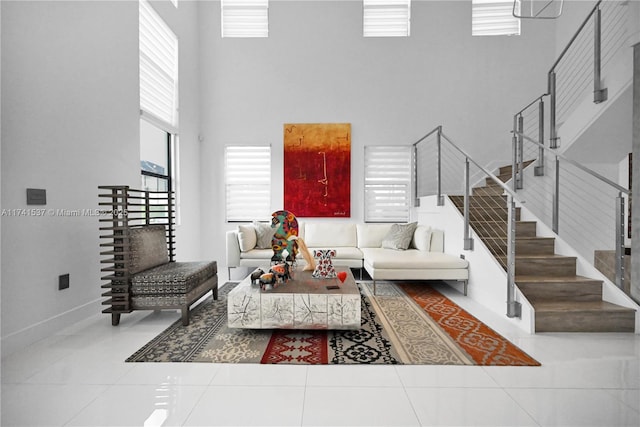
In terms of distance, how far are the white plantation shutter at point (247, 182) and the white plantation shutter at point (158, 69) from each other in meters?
1.19

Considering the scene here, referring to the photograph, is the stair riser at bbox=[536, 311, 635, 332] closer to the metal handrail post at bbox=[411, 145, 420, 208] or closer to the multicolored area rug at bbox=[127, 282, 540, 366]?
the multicolored area rug at bbox=[127, 282, 540, 366]

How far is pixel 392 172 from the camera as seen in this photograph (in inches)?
230

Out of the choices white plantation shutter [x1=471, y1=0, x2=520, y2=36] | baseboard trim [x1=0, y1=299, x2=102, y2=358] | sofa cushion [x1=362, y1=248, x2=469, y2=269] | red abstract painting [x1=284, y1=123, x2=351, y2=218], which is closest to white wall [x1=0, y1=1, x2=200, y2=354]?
baseboard trim [x1=0, y1=299, x2=102, y2=358]

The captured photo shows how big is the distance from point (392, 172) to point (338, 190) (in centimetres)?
104

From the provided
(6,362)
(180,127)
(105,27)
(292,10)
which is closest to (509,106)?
(292,10)

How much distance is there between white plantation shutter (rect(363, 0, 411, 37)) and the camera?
19.0ft

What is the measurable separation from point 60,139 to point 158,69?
2.28 meters

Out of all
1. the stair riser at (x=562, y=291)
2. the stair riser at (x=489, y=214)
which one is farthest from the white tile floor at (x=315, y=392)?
the stair riser at (x=489, y=214)

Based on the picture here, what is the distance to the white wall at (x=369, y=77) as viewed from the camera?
227 inches

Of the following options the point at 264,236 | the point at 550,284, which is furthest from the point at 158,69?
the point at 550,284

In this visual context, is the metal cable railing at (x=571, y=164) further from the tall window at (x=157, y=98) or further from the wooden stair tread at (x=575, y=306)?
the tall window at (x=157, y=98)

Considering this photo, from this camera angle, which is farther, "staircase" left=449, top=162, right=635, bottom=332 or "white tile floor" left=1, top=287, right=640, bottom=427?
"staircase" left=449, top=162, right=635, bottom=332

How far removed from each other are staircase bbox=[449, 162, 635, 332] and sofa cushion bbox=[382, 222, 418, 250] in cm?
94

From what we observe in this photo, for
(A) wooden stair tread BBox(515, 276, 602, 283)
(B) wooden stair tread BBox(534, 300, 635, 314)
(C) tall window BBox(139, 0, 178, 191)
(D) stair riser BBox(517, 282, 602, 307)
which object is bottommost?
(B) wooden stair tread BBox(534, 300, 635, 314)
